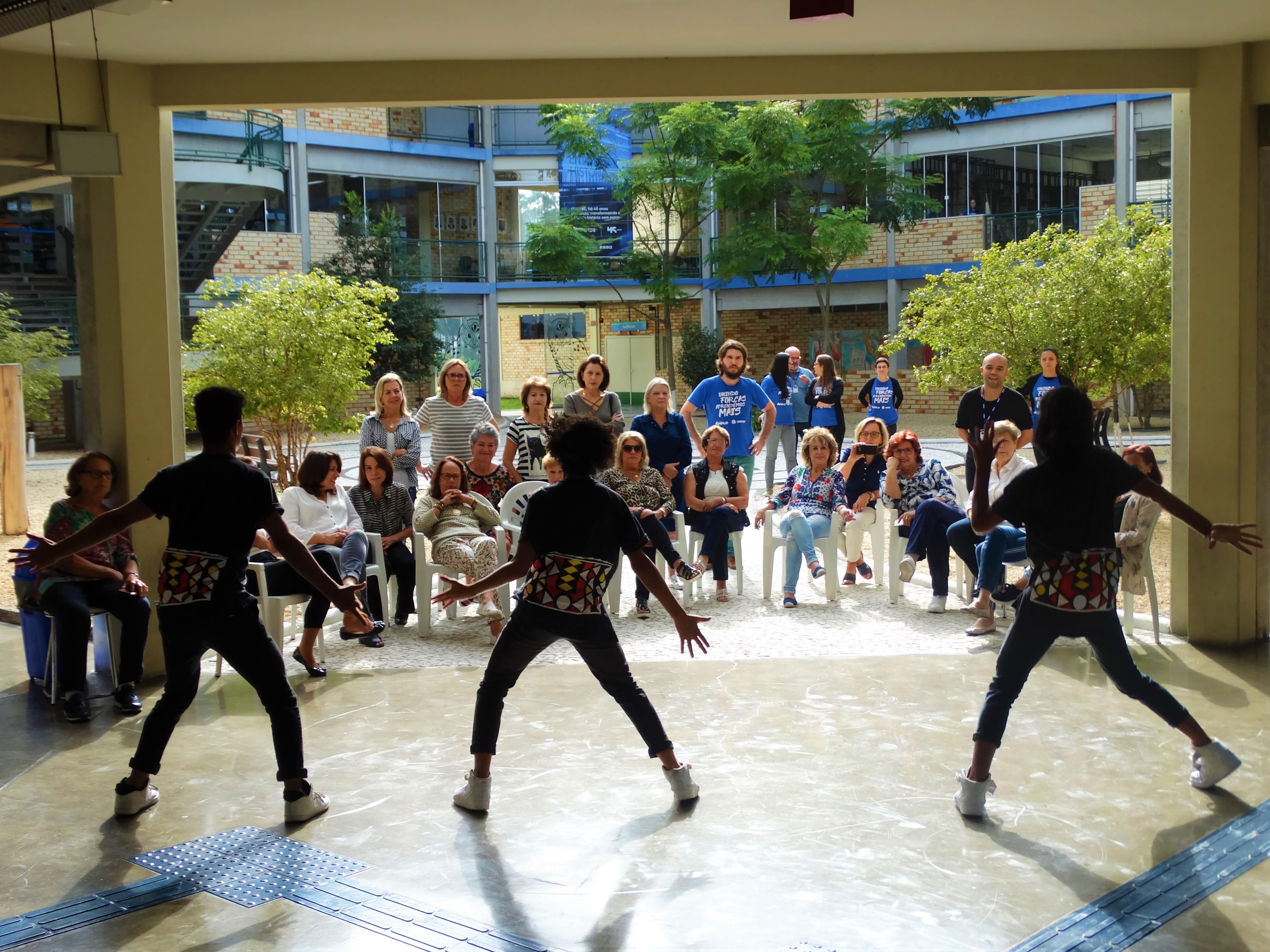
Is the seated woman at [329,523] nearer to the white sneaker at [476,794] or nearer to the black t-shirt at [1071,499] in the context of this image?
the white sneaker at [476,794]

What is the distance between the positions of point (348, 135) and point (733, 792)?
959 inches

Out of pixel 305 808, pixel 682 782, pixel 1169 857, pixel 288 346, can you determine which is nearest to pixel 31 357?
pixel 288 346

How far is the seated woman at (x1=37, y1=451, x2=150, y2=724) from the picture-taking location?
5.76m

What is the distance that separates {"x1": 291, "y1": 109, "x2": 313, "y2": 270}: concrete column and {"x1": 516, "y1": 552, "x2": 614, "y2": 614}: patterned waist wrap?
22.5 meters

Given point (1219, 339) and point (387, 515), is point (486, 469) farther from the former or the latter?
point (1219, 339)

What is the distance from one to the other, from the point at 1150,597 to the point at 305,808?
4929mm

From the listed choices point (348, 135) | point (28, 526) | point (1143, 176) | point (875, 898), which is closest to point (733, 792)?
point (875, 898)

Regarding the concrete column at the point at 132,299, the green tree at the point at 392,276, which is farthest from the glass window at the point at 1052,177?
the concrete column at the point at 132,299

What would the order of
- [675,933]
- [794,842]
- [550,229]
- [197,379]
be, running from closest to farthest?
[675,933] → [794,842] → [197,379] → [550,229]

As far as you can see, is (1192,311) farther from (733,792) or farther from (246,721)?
(246,721)

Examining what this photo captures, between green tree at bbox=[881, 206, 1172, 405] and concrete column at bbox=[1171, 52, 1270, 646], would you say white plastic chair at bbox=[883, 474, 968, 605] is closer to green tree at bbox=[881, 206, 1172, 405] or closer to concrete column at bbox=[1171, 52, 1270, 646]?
concrete column at bbox=[1171, 52, 1270, 646]

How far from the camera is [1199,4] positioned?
5.64 m

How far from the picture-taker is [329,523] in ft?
23.2

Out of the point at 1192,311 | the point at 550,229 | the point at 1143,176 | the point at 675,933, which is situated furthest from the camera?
the point at 550,229
